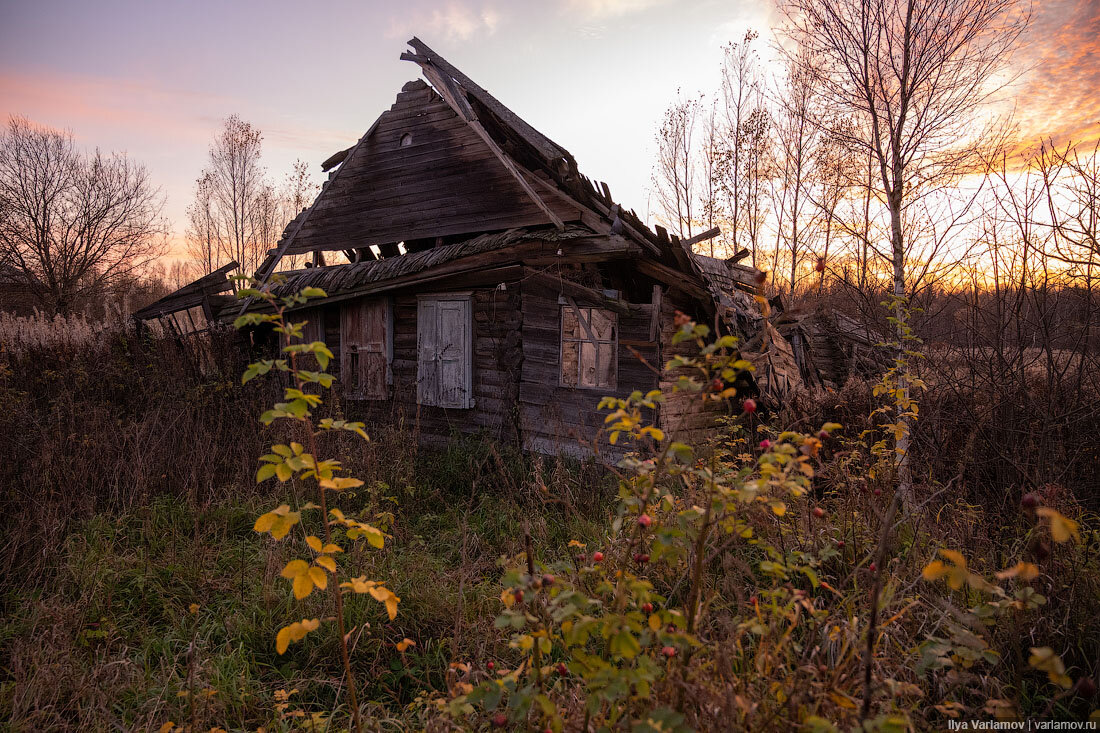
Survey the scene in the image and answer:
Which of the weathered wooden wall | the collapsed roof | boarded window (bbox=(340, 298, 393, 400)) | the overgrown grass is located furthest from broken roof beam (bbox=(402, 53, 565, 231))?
the overgrown grass

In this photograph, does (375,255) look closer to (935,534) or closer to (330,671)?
(330,671)

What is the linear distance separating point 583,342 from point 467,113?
4171 mm

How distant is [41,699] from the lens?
9.56 feet

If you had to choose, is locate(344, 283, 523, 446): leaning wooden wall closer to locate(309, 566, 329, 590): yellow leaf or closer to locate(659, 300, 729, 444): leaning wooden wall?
locate(659, 300, 729, 444): leaning wooden wall

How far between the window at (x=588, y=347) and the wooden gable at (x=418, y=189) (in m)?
1.45

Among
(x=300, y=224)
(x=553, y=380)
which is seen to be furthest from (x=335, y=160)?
(x=553, y=380)

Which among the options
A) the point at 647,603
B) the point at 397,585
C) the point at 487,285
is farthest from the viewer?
the point at 487,285

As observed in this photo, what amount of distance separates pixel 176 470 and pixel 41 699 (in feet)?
11.2

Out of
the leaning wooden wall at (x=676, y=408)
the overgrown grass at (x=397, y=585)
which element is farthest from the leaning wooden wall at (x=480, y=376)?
the leaning wooden wall at (x=676, y=408)

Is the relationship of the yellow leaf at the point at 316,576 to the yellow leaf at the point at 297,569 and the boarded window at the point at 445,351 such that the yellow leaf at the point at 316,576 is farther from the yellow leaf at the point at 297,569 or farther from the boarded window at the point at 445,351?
the boarded window at the point at 445,351

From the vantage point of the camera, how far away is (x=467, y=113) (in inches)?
341

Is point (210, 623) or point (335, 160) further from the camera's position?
point (335, 160)

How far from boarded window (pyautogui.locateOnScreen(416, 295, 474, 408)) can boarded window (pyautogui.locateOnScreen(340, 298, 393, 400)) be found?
28.7 inches

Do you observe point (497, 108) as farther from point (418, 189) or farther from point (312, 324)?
point (312, 324)
